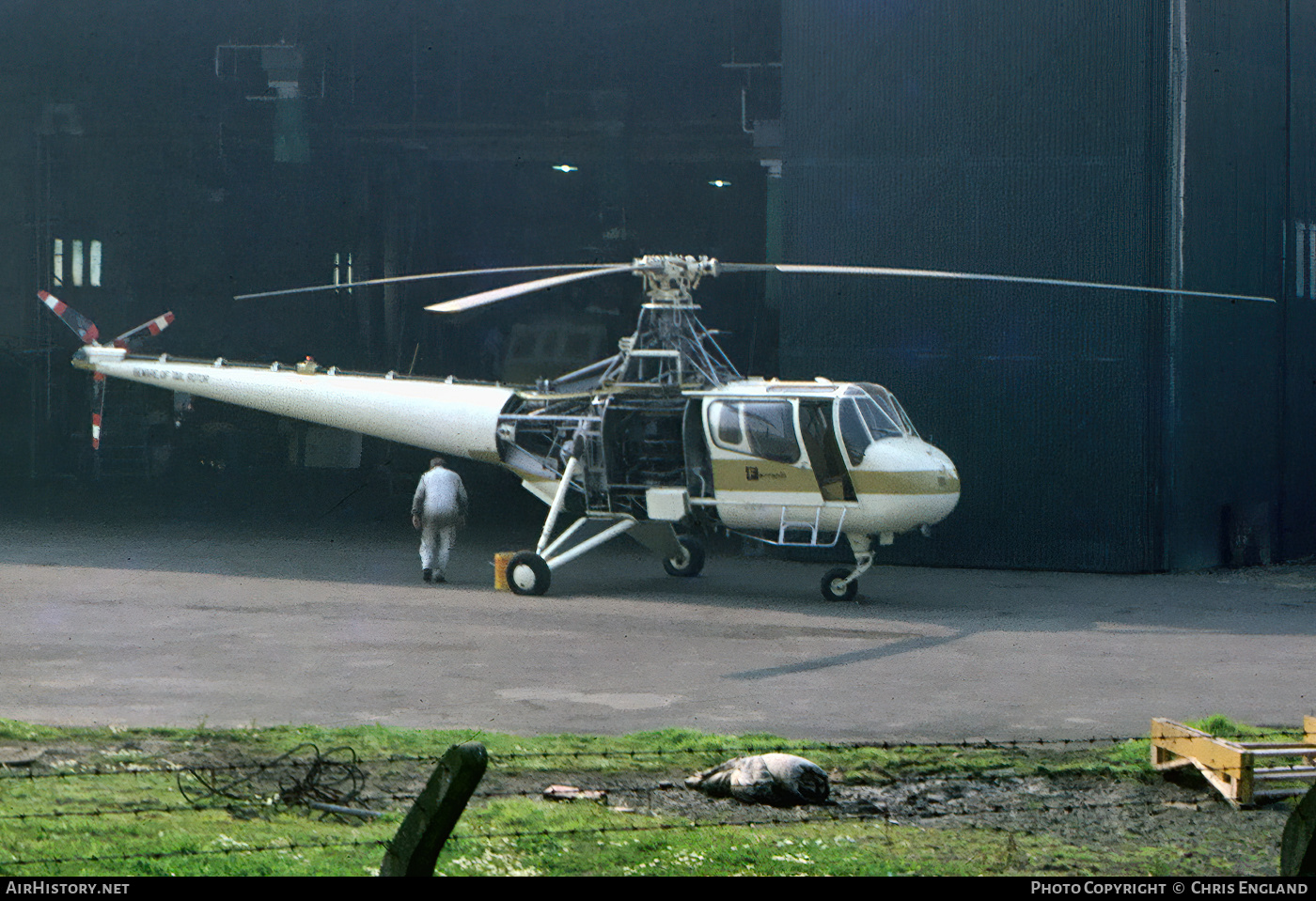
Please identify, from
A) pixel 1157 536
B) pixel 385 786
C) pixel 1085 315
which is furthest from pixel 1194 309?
pixel 385 786

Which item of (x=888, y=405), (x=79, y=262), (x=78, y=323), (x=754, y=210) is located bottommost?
(x=888, y=405)

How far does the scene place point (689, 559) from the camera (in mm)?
18281

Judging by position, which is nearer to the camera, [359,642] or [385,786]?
[385,786]

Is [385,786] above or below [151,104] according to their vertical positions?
below

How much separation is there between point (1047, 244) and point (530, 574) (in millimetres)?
8432

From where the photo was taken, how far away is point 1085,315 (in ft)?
63.1

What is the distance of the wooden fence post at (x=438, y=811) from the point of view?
4352 millimetres

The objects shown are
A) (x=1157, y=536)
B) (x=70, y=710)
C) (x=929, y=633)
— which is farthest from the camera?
(x=1157, y=536)

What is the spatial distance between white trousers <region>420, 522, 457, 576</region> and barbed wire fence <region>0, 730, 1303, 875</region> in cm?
898

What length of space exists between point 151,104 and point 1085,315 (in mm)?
19824

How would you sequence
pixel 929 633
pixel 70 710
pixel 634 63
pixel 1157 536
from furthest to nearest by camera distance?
pixel 634 63, pixel 1157 536, pixel 929 633, pixel 70 710

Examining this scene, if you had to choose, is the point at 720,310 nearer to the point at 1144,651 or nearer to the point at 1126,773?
the point at 1144,651

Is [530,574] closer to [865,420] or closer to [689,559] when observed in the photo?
[689,559]

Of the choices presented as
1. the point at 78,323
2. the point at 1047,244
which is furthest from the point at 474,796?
the point at 78,323
